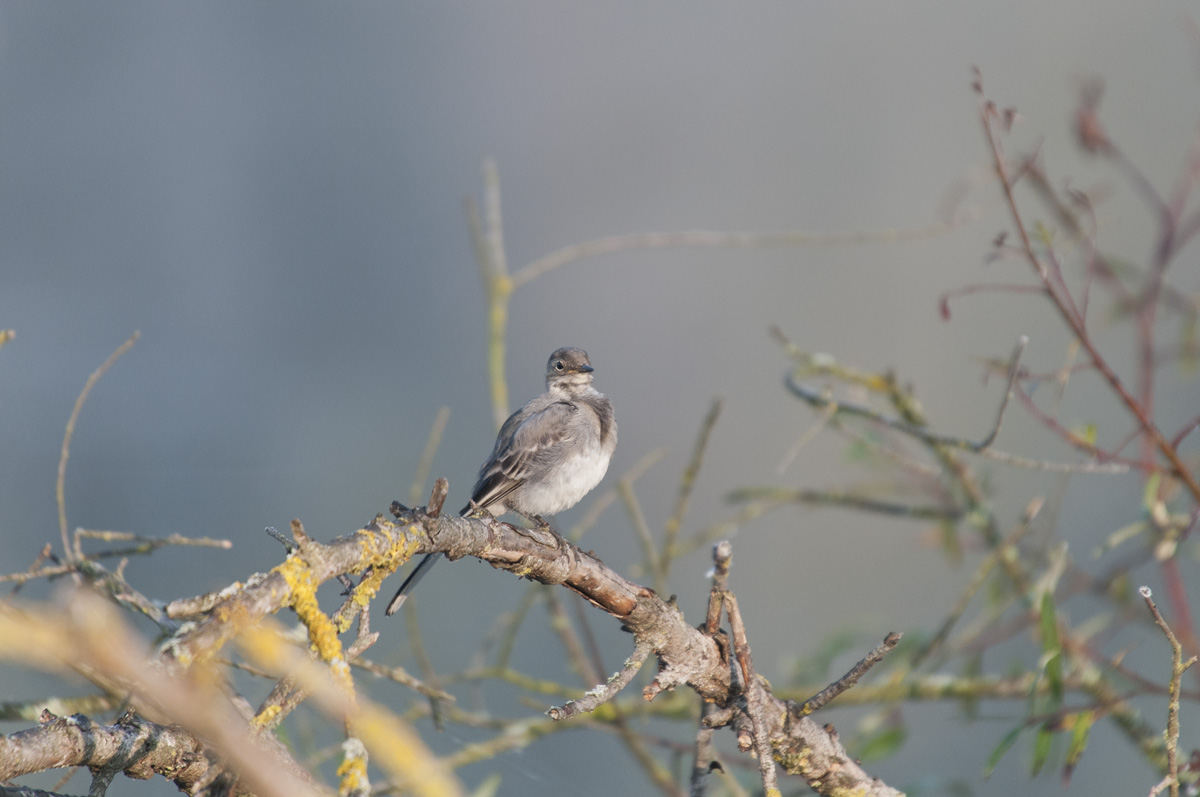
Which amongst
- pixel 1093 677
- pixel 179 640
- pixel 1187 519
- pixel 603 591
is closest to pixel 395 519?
pixel 179 640

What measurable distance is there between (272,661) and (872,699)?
292 centimetres

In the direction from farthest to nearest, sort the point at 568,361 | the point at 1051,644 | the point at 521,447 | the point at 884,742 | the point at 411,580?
the point at 568,361 → the point at 884,742 → the point at 521,447 → the point at 1051,644 → the point at 411,580

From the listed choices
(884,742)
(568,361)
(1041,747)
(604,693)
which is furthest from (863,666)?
A: (568,361)

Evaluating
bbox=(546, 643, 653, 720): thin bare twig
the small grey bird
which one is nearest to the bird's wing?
the small grey bird

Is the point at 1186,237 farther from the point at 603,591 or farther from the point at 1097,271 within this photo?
the point at 603,591

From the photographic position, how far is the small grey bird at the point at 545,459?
2832 mm

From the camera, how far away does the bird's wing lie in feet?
9.20

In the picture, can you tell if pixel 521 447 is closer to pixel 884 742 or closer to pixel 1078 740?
pixel 884 742

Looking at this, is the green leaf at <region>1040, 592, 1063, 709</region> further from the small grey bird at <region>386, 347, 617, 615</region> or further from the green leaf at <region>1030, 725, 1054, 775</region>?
the small grey bird at <region>386, 347, 617, 615</region>

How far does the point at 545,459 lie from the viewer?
2.91 m

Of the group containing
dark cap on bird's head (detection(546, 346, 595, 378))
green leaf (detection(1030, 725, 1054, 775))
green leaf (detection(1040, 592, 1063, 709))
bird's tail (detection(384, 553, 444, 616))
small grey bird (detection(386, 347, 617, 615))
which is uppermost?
dark cap on bird's head (detection(546, 346, 595, 378))

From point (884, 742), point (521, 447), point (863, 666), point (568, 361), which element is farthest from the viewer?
point (568, 361)

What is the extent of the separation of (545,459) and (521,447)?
0.28ft

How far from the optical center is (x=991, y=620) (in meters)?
3.48
